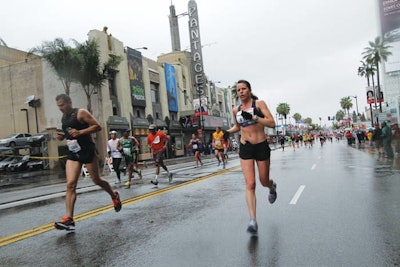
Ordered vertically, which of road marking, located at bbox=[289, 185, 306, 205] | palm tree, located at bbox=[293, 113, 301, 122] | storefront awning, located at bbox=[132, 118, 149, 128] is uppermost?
palm tree, located at bbox=[293, 113, 301, 122]

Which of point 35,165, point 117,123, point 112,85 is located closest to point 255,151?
point 35,165

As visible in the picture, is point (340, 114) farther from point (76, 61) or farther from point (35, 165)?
point (35, 165)

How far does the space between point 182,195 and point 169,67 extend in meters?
37.1

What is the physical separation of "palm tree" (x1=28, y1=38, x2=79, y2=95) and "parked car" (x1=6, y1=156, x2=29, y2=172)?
6.77 meters

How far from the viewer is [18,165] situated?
26.5 metres

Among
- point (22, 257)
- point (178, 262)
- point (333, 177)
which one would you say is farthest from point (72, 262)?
point (333, 177)

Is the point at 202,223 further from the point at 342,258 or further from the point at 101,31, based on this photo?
the point at 101,31

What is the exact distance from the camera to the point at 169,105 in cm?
4300

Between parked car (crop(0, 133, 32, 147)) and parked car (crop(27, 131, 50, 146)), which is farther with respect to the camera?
parked car (crop(27, 131, 50, 146))

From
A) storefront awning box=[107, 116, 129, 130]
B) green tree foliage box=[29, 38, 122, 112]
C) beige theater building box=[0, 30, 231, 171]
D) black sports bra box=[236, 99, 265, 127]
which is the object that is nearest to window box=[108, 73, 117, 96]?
beige theater building box=[0, 30, 231, 171]

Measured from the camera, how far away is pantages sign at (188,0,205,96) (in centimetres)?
4722

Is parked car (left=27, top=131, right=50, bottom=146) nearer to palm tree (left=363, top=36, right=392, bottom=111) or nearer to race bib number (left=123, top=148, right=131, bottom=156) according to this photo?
race bib number (left=123, top=148, right=131, bottom=156)

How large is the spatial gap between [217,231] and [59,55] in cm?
2626

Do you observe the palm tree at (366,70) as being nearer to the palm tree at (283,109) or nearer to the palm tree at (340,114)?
the palm tree at (283,109)
